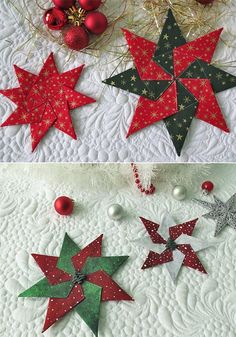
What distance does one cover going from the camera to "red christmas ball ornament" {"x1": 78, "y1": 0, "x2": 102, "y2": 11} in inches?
29.3

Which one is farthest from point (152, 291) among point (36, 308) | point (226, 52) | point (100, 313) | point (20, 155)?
point (226, 52)

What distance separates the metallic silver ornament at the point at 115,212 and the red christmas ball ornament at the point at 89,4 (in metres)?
0.37

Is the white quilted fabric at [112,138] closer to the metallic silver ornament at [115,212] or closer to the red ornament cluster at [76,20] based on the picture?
the red ornament cluster at [76,20]

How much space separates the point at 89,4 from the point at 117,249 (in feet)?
1.44

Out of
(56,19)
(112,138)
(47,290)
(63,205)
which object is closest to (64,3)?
(56,19)

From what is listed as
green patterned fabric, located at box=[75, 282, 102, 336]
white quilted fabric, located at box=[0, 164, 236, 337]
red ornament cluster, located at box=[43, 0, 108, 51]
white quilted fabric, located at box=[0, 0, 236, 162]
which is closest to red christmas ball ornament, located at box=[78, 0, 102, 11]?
red ornament cluster, located at box=[43, 0, 108, 51]

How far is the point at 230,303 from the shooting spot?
0.76m

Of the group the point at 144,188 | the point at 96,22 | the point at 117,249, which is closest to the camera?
the point at 96,22

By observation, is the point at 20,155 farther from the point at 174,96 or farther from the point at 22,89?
the point at 174,96

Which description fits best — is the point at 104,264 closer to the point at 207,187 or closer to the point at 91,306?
the point at 91,306

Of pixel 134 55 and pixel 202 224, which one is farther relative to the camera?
pixel 202 224

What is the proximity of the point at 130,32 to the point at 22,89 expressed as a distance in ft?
0.68

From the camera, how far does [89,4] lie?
2.45 ft

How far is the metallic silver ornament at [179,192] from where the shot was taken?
924 millimetres
